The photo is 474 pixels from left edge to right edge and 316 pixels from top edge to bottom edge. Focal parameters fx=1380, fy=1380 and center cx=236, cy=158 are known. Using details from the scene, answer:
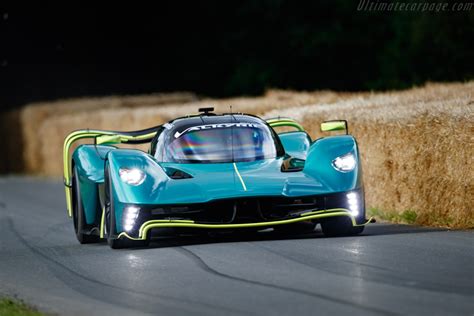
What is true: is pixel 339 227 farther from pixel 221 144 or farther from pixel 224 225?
pixel 221 144

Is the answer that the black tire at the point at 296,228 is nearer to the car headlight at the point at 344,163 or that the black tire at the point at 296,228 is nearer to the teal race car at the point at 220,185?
the teal race car at the point at 220,185

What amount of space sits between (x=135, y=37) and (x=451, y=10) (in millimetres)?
25329

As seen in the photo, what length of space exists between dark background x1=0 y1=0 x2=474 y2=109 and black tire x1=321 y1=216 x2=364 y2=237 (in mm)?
27950

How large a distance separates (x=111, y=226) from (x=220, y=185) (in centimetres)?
108

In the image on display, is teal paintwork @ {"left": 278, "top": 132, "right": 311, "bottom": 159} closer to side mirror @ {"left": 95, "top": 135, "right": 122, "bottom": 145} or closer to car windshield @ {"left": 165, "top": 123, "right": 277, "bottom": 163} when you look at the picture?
car windshield @ {"left": 165, "top": 123, "right": 277, "bottom": 163}

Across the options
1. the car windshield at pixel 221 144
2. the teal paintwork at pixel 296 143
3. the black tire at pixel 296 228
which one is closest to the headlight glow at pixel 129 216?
the car windshield at pixel 221 144

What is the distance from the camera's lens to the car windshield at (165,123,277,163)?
12992mm

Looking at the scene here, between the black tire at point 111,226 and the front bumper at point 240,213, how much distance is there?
17 centimetres

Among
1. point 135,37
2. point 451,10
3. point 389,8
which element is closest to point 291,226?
point 451,10

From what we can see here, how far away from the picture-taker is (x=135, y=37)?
193 ft

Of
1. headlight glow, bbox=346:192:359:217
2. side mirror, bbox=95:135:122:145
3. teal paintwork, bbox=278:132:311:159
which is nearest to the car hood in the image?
headlight glow, bbox=346:192:359:217

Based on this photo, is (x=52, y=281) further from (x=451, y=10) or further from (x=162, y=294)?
(x=451, y=10)

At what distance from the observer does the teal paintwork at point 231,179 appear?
12.0 metres

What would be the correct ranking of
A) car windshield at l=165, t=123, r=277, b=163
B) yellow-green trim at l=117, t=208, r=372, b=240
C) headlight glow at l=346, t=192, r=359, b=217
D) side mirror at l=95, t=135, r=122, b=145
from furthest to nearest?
side mirror at l=95, t=135, r=122, b=145 → car windshield at l=165, t=123, r=277, b=163 → headlight glow at l=346, t=192, r=359, b=217 → yellow-green trim at l=117, t=208, r=372, b=240
